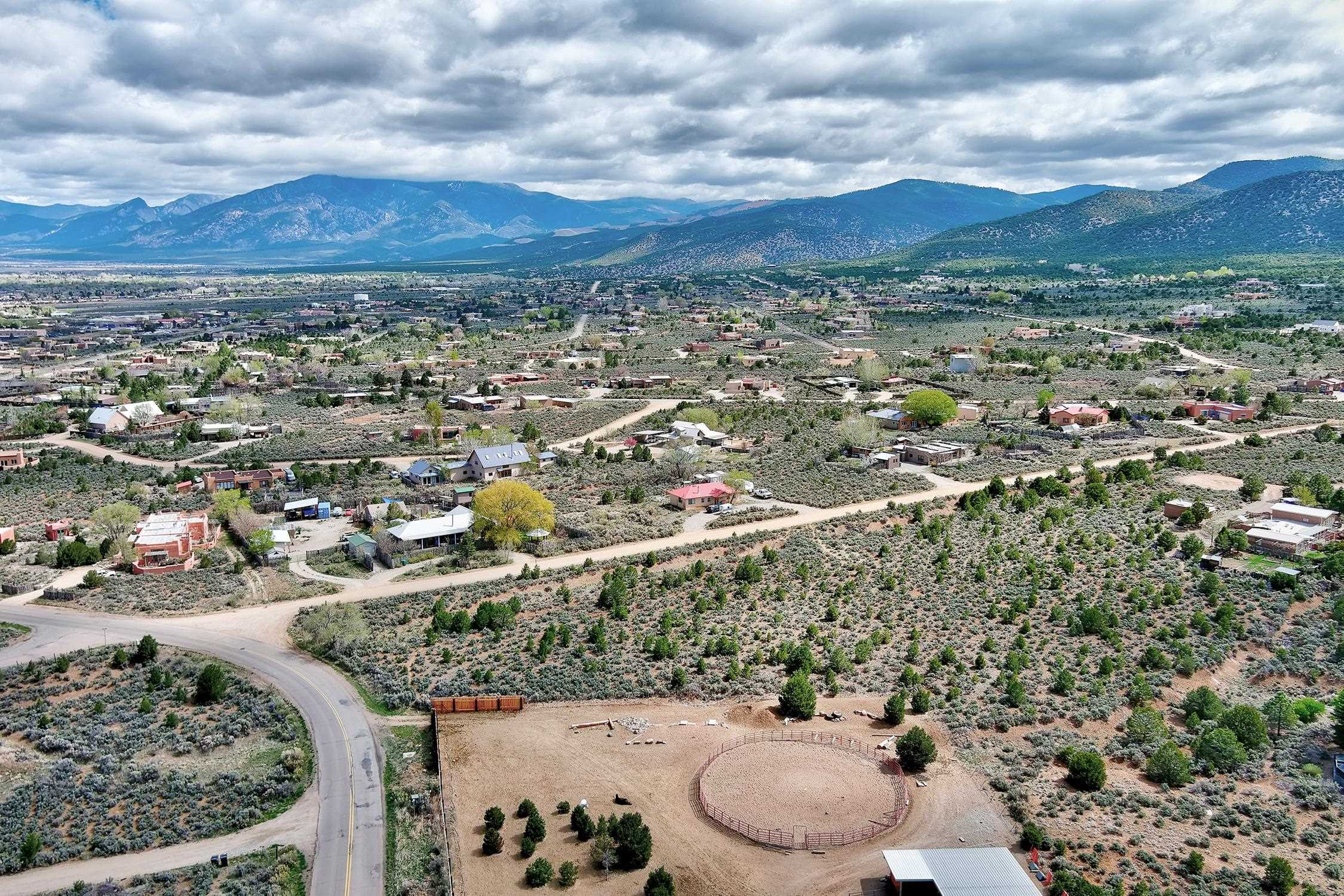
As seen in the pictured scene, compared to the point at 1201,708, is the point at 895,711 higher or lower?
higher

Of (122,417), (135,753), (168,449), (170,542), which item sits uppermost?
(122,417)

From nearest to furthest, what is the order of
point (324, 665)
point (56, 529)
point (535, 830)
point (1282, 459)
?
point (535, 830) → point (324, 665) → point (56, 529) → point (1282, 459)

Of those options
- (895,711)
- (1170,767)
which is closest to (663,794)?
(895,711)

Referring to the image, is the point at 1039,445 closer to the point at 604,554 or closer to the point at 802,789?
the point at 604,554

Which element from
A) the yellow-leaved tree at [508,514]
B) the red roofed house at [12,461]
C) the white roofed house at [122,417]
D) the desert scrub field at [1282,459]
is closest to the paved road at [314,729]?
the yellow-leaved tree at [508,514]

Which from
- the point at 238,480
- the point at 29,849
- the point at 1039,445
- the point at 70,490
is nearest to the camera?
the point at 29,849

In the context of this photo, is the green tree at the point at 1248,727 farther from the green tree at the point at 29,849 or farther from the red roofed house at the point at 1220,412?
the red roofed house at the point at 1220,412

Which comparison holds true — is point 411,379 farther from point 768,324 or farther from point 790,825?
point 790,825
